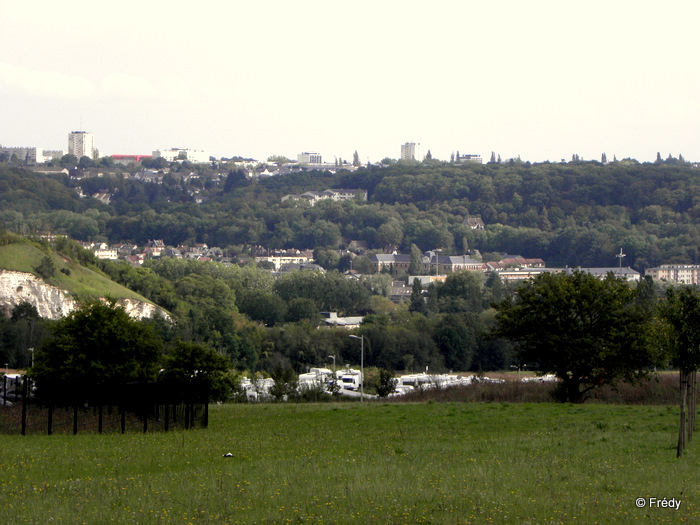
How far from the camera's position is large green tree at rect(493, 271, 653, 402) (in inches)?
1022

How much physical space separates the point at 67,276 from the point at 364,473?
63.7 meters

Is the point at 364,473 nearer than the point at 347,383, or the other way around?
the point at 364,473

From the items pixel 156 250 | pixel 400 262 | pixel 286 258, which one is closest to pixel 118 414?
pixel 400 262

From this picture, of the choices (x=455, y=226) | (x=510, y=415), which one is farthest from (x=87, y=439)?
(x=455, y=226)

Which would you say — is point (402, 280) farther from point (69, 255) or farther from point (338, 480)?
point (338, 480)

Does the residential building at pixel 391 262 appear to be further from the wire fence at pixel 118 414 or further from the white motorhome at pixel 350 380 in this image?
the wire fence at pixel 118 414

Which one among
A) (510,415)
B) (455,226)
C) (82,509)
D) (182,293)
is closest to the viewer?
(82,509)

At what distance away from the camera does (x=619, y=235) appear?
170m

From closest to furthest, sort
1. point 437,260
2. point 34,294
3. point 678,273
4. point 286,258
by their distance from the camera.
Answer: point 34,294 < point 678,273 < point 437,260 < point 286,258

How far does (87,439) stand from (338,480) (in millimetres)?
6673

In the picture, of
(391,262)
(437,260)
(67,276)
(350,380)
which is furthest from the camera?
(437,260)

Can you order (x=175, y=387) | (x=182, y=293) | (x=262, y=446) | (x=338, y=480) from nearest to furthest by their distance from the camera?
(x=338, y=480), (x=262, y=446), (x=175, y=387), (x=182, y=293)

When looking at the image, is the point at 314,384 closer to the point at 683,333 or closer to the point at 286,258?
the point at 683,333

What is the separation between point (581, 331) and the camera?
2642 cm
